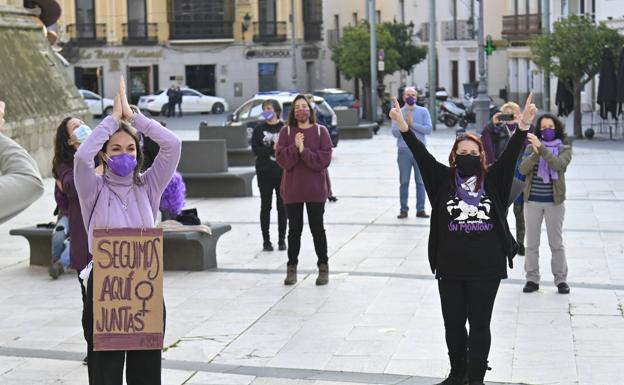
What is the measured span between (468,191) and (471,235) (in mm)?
254

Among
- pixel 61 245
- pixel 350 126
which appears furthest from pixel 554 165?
pixel 350 126

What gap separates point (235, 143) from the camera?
26750 mm

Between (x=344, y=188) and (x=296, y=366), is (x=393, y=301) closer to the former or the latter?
(x=296, y=366)

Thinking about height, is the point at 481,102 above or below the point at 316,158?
below

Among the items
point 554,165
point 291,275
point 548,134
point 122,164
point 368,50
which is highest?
point 368,50

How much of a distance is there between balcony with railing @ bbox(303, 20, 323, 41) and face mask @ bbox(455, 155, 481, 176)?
60.9 meters

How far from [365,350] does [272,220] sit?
824 centimetres

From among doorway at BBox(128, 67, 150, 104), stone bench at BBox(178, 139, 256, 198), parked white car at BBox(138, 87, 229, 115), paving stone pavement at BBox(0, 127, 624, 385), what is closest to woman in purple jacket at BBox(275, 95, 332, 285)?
paving stone pavement at BBox(0, 127, 624, 385)

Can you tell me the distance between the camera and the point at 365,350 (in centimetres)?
931

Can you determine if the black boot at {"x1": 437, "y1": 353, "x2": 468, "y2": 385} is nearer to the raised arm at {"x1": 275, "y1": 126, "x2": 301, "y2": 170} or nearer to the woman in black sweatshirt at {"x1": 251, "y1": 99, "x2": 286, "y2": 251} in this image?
the raised arm at {"x1": 275, "y1": 126, "x2": 301, "y2": 170}

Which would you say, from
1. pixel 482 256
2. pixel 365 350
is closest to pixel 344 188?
pixel 365 350

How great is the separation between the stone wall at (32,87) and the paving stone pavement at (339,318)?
8.94 metres

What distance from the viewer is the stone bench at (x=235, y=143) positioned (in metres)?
26.3

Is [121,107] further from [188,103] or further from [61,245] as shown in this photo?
[188,103]
